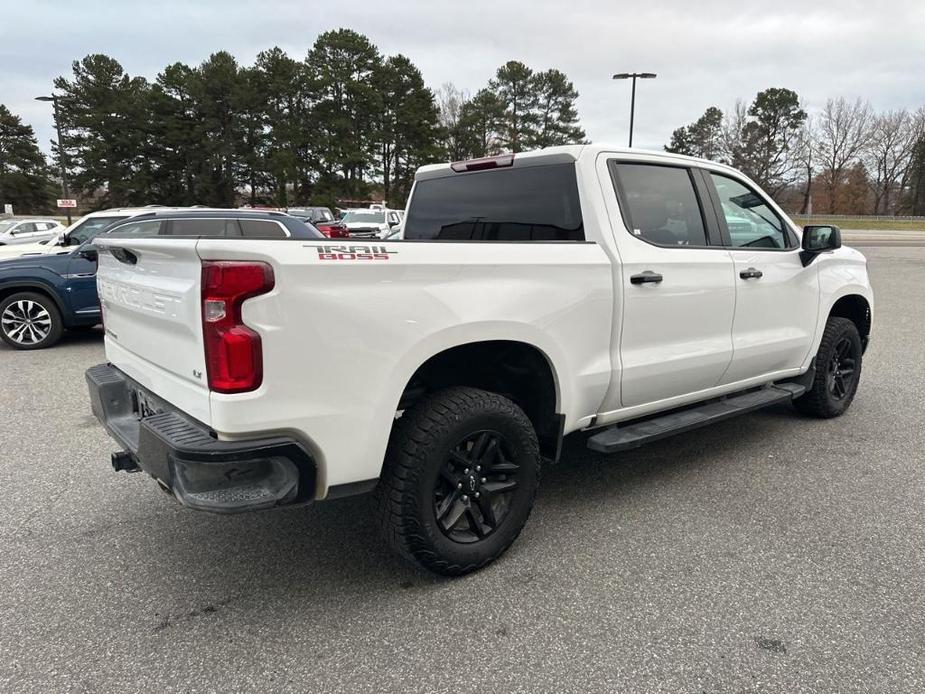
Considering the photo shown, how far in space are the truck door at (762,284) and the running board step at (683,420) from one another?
15 cm

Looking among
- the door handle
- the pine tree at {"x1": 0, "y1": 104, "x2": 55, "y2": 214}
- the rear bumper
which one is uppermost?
the pine tree at {"x1": 0, "y1": 104, "x2": 55, "y2": 214}

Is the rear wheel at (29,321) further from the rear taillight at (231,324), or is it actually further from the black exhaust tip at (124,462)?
the rear taillight at (231,324)

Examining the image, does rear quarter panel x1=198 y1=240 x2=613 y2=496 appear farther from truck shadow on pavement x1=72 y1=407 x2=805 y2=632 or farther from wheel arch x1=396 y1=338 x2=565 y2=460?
truck shadow on pavement x1=72 y1=407 x2=805 y2=632

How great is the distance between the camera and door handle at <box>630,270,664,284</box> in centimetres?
321

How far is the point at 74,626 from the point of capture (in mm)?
2463

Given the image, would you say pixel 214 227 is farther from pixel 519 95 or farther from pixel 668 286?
pixel 519 95

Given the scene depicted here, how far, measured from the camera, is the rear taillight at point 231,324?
2098 millimetres

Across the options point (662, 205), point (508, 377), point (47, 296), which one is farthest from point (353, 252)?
point (47, 296)

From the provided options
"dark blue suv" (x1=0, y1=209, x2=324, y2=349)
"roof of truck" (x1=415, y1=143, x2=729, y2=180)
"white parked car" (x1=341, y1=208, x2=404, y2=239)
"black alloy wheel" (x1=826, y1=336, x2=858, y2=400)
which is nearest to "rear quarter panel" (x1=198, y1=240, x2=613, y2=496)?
"roof of truck" (x1=415, y1=143, x2=729, y2=180)

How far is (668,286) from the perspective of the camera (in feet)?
11.1

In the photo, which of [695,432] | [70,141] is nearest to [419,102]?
[70,141]

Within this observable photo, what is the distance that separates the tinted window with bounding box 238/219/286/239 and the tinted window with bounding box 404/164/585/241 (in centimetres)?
514

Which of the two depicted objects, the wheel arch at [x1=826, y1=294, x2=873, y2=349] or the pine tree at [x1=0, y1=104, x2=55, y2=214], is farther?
the pine tree at [x1=0, y1=104, x2=55, y2=214]

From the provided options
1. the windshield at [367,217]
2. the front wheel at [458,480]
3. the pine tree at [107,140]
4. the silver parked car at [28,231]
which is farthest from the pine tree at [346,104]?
the front wheel at [458,480]
